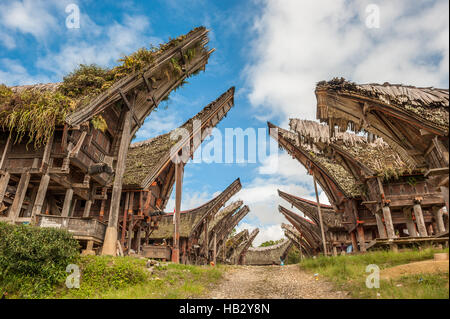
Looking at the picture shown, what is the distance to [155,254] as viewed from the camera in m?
14.5

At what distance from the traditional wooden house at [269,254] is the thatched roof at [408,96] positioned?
3346 centimetres

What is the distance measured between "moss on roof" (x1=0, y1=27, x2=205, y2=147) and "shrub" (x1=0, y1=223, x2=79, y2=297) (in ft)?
13.6

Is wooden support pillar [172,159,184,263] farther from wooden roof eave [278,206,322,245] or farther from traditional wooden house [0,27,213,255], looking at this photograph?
wooden roof eave [278,206,322,245]

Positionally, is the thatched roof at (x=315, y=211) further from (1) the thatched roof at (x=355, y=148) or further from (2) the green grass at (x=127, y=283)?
(2) the green grass at (x=127, y=283)

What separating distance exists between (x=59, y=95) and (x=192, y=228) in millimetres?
14264

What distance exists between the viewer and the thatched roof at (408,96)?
22.7 feet

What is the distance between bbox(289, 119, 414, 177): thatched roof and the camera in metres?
12.9

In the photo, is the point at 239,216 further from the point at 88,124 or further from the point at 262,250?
the point at 88,124

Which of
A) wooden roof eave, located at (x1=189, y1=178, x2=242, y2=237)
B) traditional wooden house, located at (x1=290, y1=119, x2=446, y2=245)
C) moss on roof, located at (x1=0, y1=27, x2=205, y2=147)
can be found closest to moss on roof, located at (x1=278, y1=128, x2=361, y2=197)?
traditional wooden house, located at (x1=290, y1=119, x2=446, y2=245)

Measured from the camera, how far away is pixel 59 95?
11117mm

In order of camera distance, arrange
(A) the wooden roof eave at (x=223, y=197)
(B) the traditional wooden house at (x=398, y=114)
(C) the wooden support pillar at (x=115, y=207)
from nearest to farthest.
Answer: (B) the traditional wooden house at (x=398, y=114) → (C) the wooden support pillar at (x=115, y=207) → (A) the wooden roof eave at (x=223, y=197)

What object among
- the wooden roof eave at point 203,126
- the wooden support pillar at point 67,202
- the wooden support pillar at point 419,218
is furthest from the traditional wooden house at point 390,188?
the wooden support pillar at point 67,202

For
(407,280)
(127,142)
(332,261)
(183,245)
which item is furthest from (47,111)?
(183,245)

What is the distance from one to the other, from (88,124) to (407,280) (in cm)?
1151
